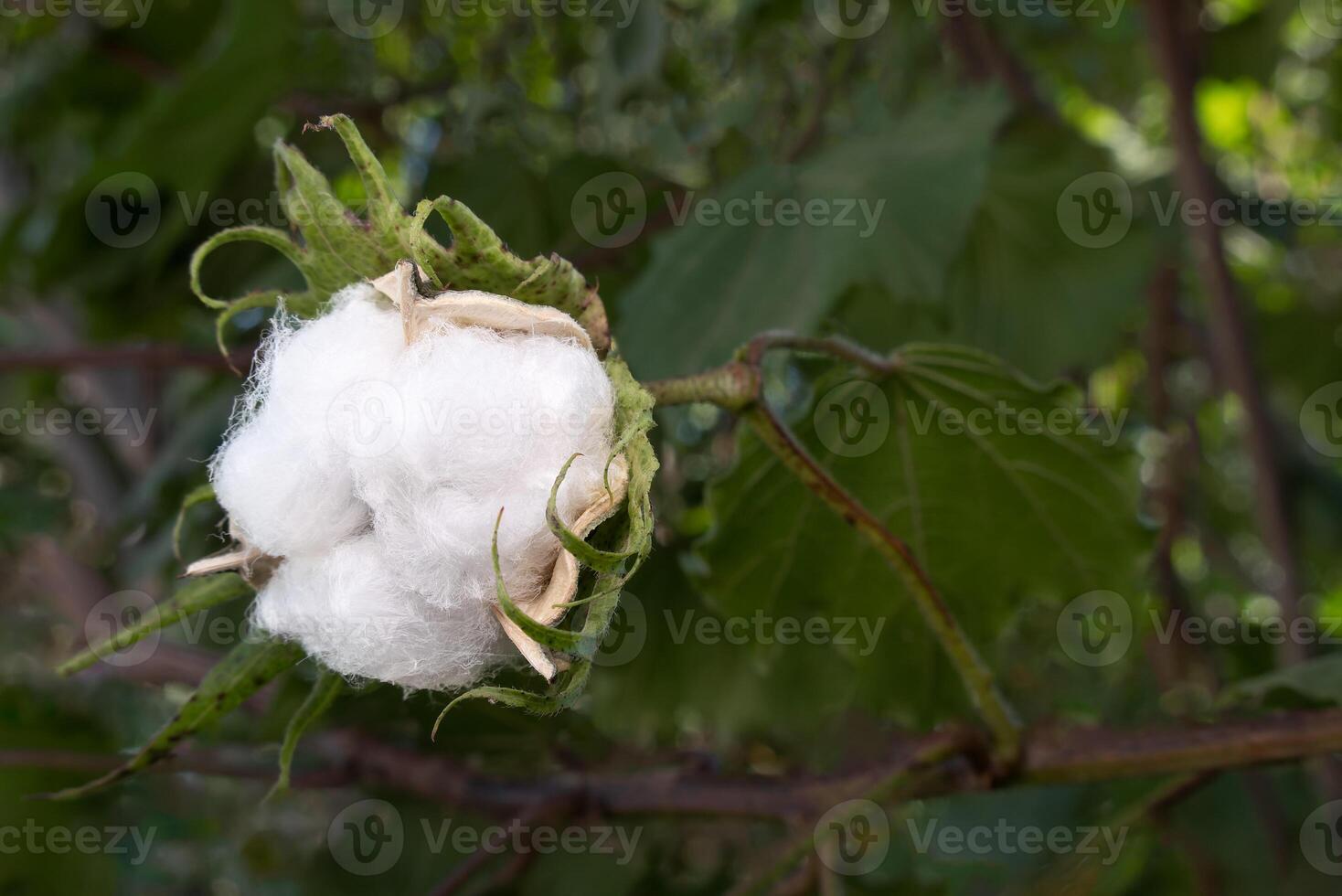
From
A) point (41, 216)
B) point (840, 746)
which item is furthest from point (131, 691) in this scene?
point (840, 746)

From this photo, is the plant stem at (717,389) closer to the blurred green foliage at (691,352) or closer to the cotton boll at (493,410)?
the cotton boll at (493,410)

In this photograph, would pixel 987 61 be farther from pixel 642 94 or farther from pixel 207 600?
pixel 207 600

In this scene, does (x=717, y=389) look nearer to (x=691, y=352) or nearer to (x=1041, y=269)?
(x=691, y=352)

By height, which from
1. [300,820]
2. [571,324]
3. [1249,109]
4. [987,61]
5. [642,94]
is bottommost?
[300,820]

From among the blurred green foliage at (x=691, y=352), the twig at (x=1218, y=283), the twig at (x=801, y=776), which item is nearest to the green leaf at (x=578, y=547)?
the blurred green foliage at (x=691, y=352)

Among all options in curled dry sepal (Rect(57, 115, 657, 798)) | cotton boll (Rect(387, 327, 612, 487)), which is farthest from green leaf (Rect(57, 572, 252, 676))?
cotton boll (Rect(387, 327, 612, 487))

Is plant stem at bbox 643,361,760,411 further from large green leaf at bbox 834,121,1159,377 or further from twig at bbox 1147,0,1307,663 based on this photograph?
twig at bbox 1147,0,1307,663
